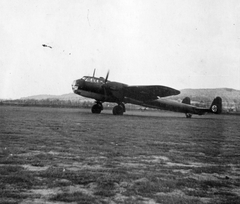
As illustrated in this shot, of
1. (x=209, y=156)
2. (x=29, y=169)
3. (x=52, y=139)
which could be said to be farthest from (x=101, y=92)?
(x=29, y=169)

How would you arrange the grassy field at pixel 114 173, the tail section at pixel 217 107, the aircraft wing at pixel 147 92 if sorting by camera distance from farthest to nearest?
the tail section at pixel 217 107 < the aircraft wing at pixel 147 92 < the grassy field at pixel 114 173

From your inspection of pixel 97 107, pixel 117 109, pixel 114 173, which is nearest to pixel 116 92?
pixel 117 109

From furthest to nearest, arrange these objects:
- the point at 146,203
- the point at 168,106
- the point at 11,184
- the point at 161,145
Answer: the point at 168,106 → the point at 161,145 → the point at 11,184 → the point at 146,203

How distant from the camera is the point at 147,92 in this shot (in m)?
23.2

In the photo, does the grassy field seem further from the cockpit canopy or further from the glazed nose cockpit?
the cockpit canopy

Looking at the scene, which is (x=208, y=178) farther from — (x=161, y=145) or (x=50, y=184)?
(x=161, y=145)

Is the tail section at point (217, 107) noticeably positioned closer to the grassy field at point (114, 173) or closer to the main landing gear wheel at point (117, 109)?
the main landing gear wheel at point (117, 109)

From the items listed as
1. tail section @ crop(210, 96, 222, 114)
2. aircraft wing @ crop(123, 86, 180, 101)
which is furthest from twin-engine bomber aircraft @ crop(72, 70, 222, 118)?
tail section @ crop(210, 96, 222, 114)

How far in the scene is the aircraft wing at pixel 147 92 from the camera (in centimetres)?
2196

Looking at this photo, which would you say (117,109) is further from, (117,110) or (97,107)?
(97,107)

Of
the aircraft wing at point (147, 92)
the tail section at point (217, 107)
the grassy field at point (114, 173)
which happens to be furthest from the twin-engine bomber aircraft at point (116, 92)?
the grassy field at point (114, 173)

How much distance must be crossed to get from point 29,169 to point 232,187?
3653 mm

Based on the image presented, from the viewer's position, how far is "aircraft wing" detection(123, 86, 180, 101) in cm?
2196

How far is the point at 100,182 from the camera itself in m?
4.37
